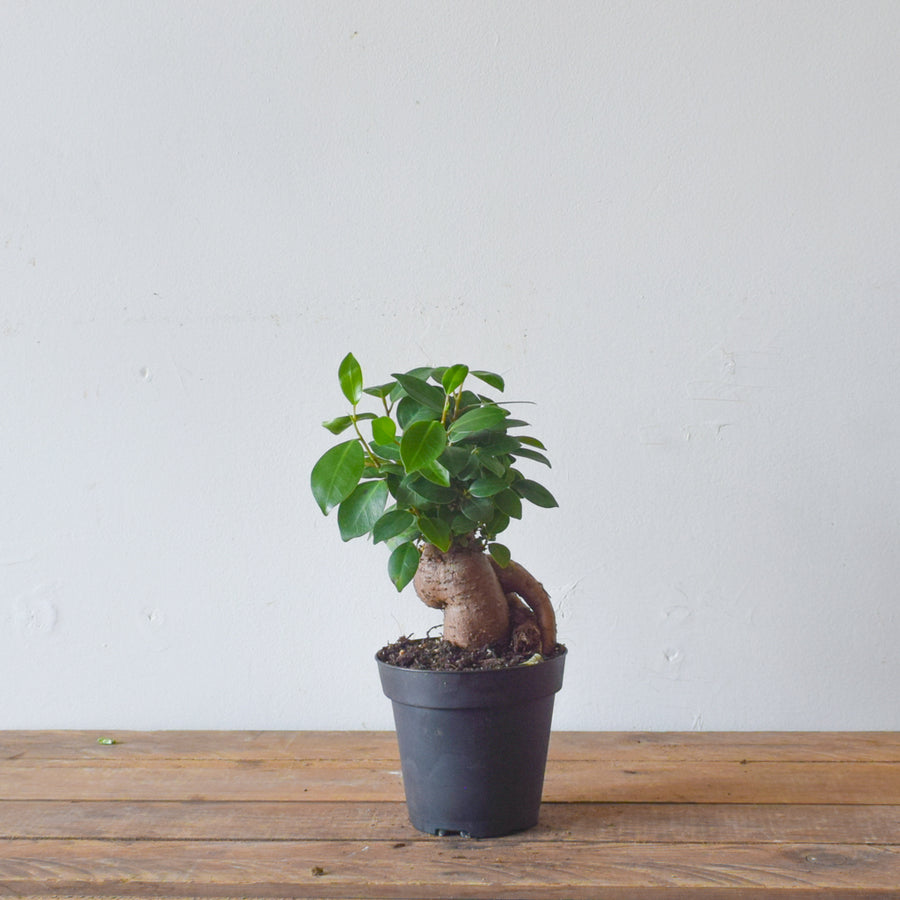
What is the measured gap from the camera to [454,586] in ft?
3.71

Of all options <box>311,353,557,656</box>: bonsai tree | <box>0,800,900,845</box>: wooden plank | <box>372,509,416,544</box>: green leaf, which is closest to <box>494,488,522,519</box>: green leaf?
<box>311,353,557,656</box>: bonsai tree

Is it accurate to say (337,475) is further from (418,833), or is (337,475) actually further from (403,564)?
(418,833)

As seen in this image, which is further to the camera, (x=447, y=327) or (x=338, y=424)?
(x=447, y=327)

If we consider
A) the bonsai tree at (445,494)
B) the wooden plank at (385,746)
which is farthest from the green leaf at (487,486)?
the wooden plank at (385,746)

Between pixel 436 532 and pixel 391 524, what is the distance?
0.05 meters

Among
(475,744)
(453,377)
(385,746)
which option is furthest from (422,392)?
(385,746)

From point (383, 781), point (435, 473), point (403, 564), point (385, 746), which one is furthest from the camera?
point (385, 746)

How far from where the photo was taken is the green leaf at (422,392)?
1.05 m

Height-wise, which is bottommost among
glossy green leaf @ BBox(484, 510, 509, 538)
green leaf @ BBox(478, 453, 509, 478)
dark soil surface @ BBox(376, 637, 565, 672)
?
dark soil surface @ BBox(376, 637, 565, 672)

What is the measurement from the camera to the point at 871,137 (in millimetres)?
1452

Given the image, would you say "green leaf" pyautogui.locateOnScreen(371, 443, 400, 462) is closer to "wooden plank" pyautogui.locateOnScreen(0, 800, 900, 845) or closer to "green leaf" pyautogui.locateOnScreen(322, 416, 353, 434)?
"green leaf" pyautogui.locateOnScreen(322, 416, 353, 434)

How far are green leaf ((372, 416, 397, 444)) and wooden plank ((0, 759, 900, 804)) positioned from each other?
0.48 m

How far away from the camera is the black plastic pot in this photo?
108 cm

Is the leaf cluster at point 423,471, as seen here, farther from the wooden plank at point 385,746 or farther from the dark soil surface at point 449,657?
the wooden plank at point 385,746
